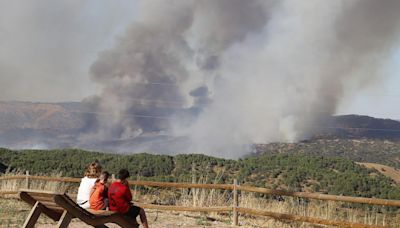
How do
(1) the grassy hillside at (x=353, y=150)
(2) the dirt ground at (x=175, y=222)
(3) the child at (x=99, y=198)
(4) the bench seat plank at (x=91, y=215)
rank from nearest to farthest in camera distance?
1. (4) the bench seat plank at (x=91, y=215)
2. (3) the child at (x=99, y=198)
3. (2) the dirt ground at (x=175, y=222)
4. (1) the grassy hillside at (x=353, y=150)

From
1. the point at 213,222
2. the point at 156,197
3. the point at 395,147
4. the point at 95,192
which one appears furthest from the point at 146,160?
the point at 395,147

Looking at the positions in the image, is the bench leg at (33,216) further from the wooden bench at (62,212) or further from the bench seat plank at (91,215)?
the bench seat plank at (91,215)

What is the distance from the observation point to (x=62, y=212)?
20.2 feet

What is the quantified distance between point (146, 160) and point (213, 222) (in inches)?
1703

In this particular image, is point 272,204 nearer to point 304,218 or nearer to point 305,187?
point 304,218

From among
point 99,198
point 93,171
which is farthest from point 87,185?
point 99,198

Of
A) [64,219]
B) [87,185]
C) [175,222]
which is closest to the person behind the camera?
[64,219]

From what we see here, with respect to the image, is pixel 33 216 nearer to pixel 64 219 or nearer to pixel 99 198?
pixel 64 219

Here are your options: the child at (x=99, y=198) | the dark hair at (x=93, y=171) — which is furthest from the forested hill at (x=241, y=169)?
the child at (x=99, y=198)

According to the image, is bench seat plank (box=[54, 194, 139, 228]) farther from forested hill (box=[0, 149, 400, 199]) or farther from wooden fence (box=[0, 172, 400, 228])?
forested hill (box=[0, 149, 400, 199])

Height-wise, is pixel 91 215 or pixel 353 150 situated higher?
pixel 353 150

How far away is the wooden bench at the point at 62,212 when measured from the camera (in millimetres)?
5638

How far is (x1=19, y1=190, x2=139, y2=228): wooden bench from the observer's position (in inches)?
222

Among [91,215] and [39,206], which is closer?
[91,215]
